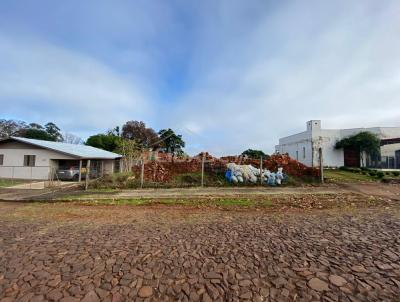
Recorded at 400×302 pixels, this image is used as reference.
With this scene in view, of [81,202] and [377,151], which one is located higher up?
[377,151]

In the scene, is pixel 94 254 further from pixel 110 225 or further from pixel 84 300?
pixel 110 225

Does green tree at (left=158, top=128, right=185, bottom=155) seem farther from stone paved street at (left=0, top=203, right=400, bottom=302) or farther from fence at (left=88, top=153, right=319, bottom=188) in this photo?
stone paved street at (left=0, top=203, right=400, bottom=302)

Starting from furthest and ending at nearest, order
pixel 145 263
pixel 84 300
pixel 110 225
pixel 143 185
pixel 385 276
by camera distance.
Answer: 1. pixel 143 185
2. pixel 110 225
3. pixel 145 263
4. pixel 385 276
5. pixel 84 300

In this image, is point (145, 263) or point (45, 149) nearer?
point (145, 263)

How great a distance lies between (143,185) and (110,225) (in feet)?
25.0

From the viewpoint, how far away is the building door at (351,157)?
29938mm

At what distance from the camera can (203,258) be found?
397 cm

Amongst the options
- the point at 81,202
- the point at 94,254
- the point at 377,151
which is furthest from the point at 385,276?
the point at 377,151

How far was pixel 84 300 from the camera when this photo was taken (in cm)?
290

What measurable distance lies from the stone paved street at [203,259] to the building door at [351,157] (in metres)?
27.2

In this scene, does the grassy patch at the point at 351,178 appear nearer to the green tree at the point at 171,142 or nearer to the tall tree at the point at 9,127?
the green tree at the point at 171,142

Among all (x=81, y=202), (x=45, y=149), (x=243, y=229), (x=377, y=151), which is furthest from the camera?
(x=377, y=151)

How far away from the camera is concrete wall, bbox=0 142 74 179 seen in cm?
2252

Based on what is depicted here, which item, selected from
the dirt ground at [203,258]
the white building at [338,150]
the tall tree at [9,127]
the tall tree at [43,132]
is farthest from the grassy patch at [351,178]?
the tall tree at [9,127]
